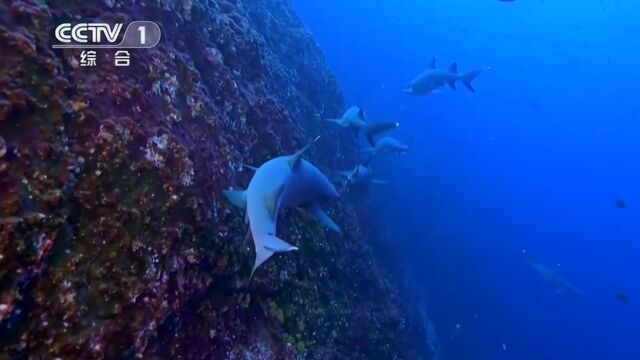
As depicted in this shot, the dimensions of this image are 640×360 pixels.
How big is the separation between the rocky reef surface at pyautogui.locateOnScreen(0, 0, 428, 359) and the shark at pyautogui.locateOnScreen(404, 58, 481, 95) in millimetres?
4259

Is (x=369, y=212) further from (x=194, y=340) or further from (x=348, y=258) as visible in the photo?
(x=194, y=340)

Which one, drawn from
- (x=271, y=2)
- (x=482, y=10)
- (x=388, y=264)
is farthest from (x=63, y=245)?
(x=482, y=10)

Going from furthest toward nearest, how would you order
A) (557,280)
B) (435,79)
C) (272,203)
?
1. (557,280)
2. (435,79)
3. (272,203)

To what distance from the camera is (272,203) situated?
244 centimetres

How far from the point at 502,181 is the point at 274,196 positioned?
3659 centimetres

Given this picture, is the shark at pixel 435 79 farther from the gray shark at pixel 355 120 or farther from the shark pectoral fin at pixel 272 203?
the shark pectoral fin at pixel 272 203

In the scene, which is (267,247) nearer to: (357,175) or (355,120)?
(355,120)

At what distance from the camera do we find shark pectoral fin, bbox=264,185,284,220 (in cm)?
240

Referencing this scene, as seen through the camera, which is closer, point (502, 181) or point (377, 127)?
point (377, 127)

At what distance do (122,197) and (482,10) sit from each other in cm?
10926

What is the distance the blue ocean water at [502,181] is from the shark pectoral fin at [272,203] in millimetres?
11933

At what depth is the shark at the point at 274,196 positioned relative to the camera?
2135 millimetres

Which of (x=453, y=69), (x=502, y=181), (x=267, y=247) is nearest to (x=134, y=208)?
(x=267, y=247)

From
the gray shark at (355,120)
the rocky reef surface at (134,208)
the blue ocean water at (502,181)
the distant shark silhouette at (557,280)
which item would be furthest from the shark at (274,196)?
the distant shark silhouette at (557,280)
